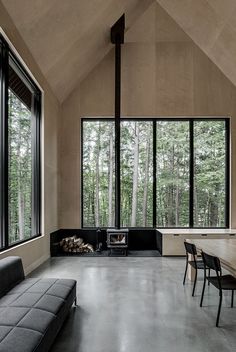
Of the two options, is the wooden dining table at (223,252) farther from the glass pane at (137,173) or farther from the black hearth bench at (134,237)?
the glass pane at (137,173)

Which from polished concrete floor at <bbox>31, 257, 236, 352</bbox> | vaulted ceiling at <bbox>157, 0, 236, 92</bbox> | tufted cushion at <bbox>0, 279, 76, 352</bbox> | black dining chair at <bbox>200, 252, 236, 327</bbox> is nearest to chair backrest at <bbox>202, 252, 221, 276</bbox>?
black dining chair at <bbox>200, 252, 236, 327</bbox>

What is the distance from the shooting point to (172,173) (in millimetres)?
8297

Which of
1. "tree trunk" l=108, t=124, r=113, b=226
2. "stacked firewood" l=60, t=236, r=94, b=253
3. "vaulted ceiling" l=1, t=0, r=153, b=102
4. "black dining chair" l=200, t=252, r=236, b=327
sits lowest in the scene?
"stacked firewood" l=60, t=236, r=94, b=253

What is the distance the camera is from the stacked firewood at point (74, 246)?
7.66 metres

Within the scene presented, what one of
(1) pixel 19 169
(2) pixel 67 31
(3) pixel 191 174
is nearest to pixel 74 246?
(1) pixel 19 169

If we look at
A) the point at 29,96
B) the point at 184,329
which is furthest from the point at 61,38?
the point at 184,329

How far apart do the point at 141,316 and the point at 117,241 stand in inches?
155

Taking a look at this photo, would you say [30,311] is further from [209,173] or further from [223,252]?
[209,173]

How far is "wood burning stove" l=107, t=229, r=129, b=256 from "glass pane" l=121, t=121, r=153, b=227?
0.75m

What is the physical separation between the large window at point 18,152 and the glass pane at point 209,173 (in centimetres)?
413

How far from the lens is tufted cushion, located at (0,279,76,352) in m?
2.12

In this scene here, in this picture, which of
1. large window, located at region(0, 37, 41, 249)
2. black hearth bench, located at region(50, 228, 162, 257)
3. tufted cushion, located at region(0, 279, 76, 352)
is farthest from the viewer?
black hearth bench, located at region(50, 228, 162, 257)

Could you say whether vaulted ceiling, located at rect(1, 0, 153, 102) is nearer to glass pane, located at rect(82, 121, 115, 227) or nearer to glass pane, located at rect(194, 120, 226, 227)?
glass pane, located at rect(82, 121, 115, 227)

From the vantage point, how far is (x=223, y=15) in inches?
222
